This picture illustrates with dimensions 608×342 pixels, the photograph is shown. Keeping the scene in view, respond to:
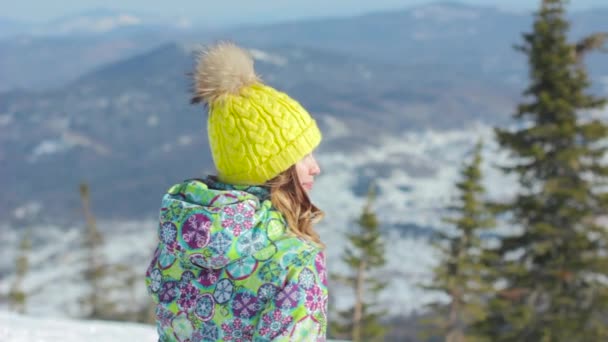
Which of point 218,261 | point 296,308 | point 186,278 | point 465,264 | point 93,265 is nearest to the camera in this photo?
point 296,308

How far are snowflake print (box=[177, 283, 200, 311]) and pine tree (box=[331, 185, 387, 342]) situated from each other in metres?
18.1

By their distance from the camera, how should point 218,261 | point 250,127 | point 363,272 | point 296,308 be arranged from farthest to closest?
point 363,272 → point 250,127 → point 218,261 → point 296,308

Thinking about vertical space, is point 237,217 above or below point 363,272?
above

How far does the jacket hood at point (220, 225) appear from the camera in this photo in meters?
2.76

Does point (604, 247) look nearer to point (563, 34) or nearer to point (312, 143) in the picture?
point (563, 34)

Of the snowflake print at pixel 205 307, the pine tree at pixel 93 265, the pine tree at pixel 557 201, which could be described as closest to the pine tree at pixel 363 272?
the pine tree at pixel 557 201

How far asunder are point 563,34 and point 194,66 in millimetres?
14431

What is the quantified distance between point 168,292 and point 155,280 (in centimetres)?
11

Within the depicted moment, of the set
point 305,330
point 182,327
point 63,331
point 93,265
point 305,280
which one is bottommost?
point 93,265

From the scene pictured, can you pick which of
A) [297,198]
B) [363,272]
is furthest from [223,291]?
[363,272]

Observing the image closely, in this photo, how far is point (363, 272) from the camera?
75.5 feet

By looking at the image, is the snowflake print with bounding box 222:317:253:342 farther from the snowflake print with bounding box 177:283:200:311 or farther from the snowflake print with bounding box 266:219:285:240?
the snowflake print with bounding box 266:219:285:240

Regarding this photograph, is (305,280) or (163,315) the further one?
(163,315)

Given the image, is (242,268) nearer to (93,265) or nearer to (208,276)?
(208,276)
